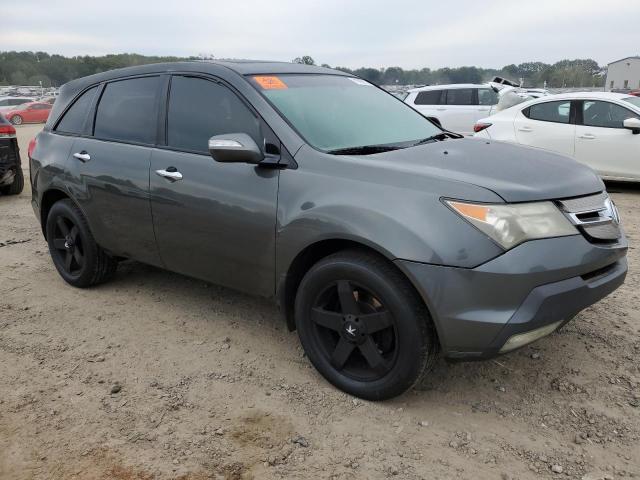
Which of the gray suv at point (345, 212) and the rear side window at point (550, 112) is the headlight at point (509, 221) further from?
the rear side window at point (550, 112)

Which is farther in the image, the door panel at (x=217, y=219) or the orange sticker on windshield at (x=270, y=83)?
the orange sticker on windshield at (x=270, y=83)

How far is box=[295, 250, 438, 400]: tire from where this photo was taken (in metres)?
2.60

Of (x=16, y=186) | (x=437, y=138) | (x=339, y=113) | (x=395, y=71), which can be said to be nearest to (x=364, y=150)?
(x=339, y=113)

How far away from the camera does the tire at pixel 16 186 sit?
8672mm

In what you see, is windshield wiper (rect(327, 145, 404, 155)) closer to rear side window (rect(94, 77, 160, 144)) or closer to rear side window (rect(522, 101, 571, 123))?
rear side window (rect(94, 77, 160, 144))

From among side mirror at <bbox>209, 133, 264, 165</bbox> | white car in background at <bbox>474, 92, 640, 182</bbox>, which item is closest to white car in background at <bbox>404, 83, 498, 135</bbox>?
white car in background at <bbox>474, 92, 640, 182</bbox>

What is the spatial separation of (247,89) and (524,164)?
1592mm

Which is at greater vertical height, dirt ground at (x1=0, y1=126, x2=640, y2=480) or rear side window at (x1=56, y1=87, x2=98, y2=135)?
rear side window at (x1=56, y1=87, x2=98, y2=135)

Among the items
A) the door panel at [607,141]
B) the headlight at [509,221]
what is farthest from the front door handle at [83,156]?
the door panel at [607,141]

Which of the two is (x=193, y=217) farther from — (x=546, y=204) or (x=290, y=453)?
(x=546, y=204)

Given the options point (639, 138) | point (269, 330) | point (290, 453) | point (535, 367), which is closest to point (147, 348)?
point (269, 330)

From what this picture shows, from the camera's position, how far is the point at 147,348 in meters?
3.56

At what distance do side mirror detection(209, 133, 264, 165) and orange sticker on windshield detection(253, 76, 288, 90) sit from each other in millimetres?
477

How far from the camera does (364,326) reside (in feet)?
9.10
